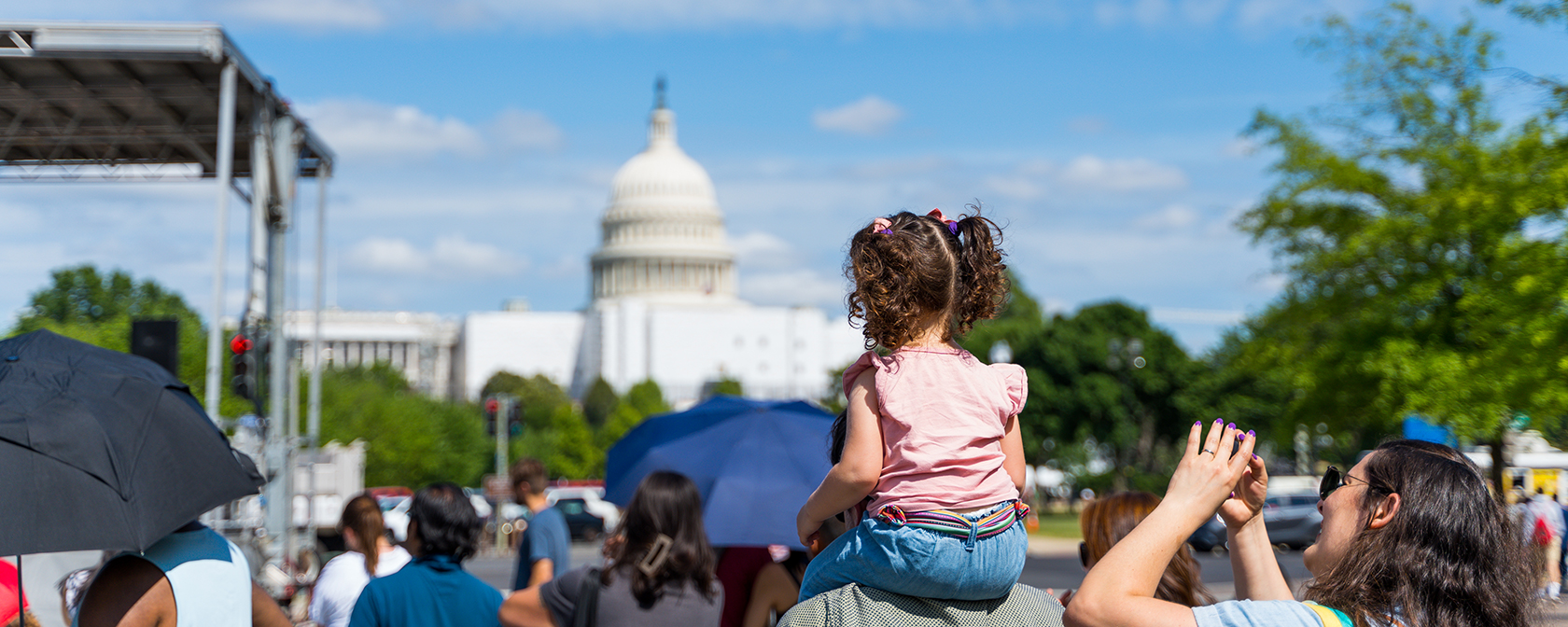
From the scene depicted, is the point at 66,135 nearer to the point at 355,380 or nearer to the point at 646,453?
the point at 646,453

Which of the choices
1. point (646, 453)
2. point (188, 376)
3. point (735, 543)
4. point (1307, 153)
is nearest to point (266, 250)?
point (646, 453)

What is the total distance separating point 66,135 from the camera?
1798 centimetres

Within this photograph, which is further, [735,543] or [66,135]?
[66,135]

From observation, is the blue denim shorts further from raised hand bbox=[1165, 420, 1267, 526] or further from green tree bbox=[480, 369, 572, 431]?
green tree bbox=[480, 369, 572, 431]

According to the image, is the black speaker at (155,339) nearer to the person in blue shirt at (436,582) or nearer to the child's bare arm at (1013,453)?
the person in blue shirt at (436,582)

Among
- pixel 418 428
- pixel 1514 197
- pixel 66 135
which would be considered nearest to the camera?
pixel 1514 197

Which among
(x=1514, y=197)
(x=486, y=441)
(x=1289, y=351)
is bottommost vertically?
(x=486, y=441)

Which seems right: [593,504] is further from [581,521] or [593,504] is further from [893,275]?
[893,275]

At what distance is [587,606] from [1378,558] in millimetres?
2708

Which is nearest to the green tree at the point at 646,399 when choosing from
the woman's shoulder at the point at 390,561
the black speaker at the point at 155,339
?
the black speaker at the point at 155,339

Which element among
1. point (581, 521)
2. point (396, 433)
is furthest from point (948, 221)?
point (396, 433)

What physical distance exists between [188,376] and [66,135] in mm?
37848

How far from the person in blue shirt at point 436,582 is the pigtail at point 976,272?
2.56 meters

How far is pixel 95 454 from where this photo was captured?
3.29 m
